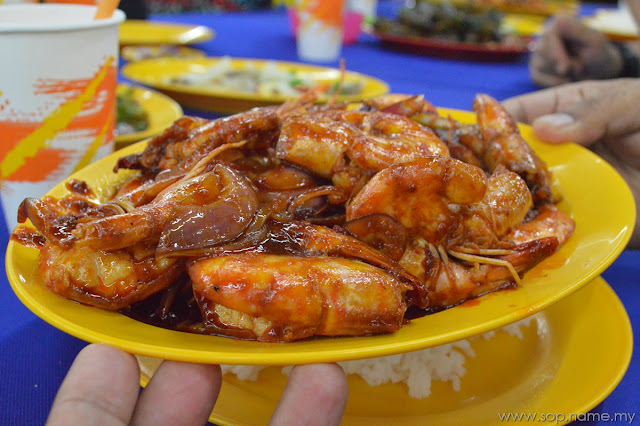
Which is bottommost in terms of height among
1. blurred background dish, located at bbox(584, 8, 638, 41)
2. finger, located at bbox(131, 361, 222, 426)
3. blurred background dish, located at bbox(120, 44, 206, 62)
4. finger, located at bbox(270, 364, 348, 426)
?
blurred background dish, located at bbox(120, 44, 206, 62)

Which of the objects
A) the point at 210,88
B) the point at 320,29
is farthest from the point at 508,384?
the point at 320,29

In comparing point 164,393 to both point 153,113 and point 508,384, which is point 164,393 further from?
point 153,113

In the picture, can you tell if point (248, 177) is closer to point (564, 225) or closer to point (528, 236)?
point (528, 236)

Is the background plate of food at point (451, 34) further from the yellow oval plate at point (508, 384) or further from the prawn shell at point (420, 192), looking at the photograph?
the prawn shell at point (420, 192)

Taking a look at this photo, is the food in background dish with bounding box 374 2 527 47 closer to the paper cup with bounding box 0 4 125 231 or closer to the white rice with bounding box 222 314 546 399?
the paper cup with bounding box 0 4 125 231

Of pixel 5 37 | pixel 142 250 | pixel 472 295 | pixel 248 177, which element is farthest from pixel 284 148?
pixel 5 37

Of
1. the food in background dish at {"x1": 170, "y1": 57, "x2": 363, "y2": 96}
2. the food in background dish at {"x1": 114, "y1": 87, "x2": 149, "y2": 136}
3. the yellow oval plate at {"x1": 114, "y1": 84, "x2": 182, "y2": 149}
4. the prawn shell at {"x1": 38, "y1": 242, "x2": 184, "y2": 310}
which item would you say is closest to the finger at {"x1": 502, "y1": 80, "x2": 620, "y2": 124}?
the food in background dish at {"x1": 170, "y1": 57, "x2": 363, "y2": 96}

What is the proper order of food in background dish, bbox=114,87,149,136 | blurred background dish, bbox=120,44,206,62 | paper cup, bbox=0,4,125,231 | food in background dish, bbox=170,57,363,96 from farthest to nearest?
blurred background dish, bbox=120,44,206,62 → food in background dish, bbox=170,57,363,96 → food in background dish, bbox=114,87,149,136 → paper cup, bbox=0,4,125,231
